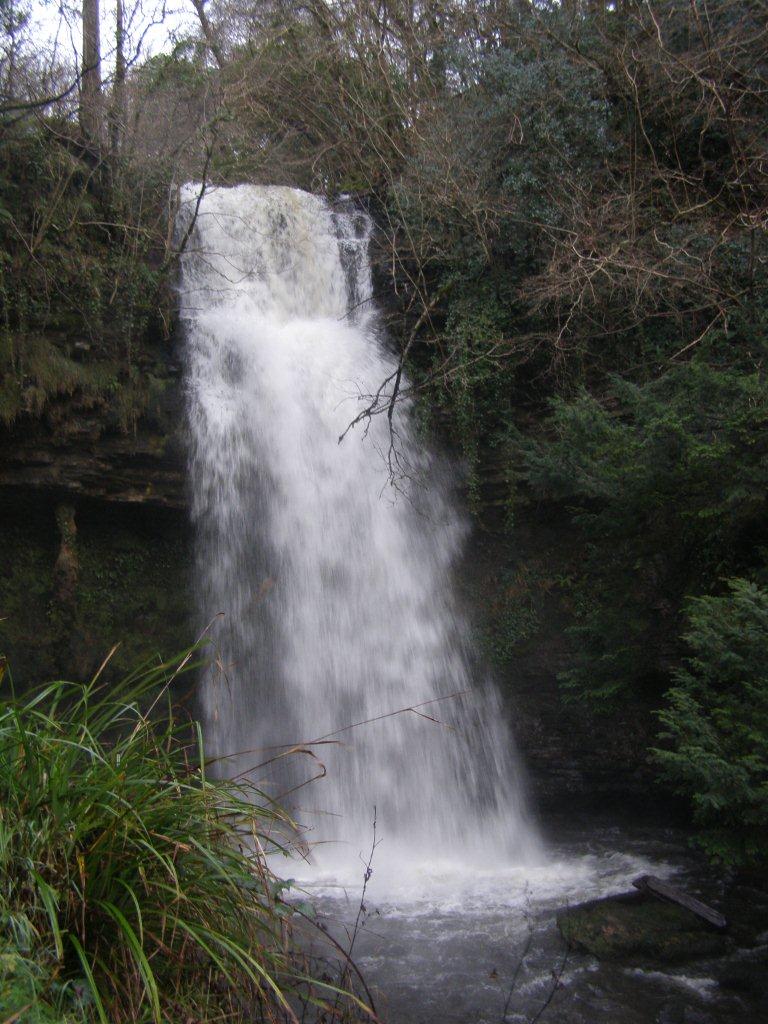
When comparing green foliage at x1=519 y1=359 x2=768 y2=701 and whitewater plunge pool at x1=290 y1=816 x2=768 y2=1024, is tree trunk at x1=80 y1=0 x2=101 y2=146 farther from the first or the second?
whitewater plunge pool at x1=290 y1=816 x2=768 y2=1024

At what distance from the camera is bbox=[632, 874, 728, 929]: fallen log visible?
216 inches

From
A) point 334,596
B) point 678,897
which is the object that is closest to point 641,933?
point 678,897

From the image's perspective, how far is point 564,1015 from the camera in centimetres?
447

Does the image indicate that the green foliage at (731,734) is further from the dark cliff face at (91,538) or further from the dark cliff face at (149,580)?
the dark cliff face at (91,538)

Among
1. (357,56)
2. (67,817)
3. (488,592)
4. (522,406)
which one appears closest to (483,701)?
(488,592)

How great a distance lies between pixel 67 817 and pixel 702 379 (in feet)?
19.5

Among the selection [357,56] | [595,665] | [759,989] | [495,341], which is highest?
[357,56]

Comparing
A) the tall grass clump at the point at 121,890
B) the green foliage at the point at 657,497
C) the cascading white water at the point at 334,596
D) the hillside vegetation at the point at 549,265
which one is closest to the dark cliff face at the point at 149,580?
the hillside vegetation at the point at 549,265

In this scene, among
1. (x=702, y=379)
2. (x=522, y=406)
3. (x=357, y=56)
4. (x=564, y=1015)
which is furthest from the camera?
(x=357, y=56)

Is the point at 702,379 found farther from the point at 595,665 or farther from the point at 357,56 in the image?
the point at 357,56

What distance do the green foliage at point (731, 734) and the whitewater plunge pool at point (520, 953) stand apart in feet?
2.57

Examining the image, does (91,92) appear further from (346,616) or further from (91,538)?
(346,616)

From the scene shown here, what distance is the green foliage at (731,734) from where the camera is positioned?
15.8ft

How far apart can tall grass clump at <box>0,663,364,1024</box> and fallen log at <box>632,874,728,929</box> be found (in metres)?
3.96
